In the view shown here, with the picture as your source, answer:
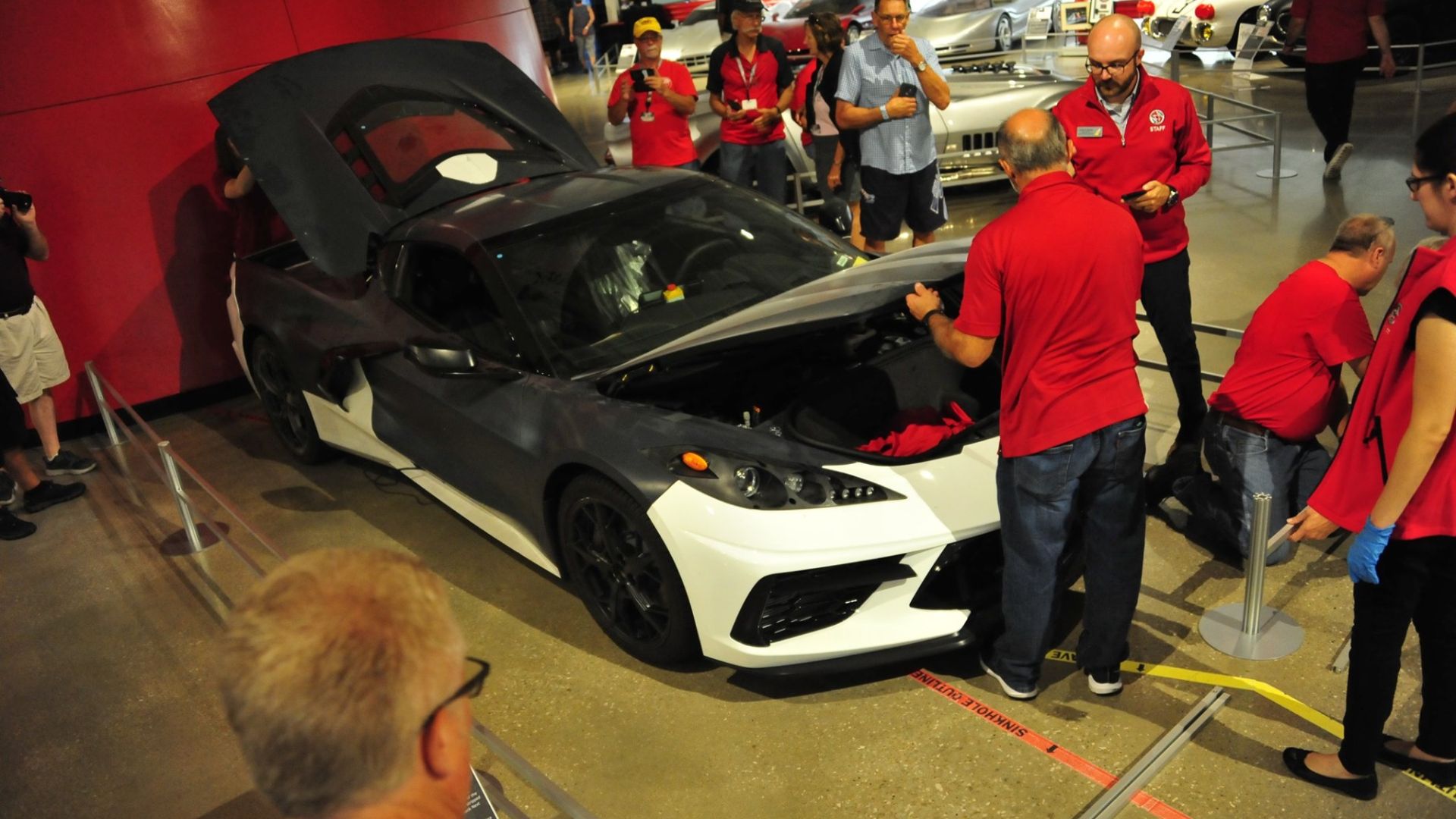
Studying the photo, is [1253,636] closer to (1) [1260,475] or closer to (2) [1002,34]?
(1) [1260,475]

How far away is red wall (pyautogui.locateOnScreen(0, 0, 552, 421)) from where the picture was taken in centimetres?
625

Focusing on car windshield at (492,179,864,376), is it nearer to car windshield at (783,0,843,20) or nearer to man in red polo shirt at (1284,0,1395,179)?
man in red polo shirt at (1284,0,1395,179)

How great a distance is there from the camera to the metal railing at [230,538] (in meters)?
2.48

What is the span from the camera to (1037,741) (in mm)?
3180

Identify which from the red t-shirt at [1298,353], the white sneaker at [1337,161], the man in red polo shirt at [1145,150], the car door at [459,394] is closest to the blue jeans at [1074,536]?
the red t-shirt at [1298,353]

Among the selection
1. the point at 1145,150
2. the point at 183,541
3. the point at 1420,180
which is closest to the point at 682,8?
the point at 183,541

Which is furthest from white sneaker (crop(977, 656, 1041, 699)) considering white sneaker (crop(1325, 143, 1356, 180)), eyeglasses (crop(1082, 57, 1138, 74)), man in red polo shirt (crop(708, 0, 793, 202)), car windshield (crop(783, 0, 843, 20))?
car windshield (crop(783, 0, 843, 20))

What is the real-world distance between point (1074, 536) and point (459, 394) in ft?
7.03

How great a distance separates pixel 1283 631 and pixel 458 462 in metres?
2.77

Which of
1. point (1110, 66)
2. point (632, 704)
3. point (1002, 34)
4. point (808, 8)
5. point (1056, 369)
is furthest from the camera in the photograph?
point (808, 8)

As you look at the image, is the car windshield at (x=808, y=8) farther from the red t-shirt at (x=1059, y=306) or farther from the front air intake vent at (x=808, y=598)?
the front air intake vent at (x=808, y=598)

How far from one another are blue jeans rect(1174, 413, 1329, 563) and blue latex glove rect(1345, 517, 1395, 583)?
123 centimetres

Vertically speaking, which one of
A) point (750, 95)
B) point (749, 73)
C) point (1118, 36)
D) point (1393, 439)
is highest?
point (1118, 36)

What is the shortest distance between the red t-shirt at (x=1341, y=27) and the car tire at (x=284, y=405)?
6.87m
